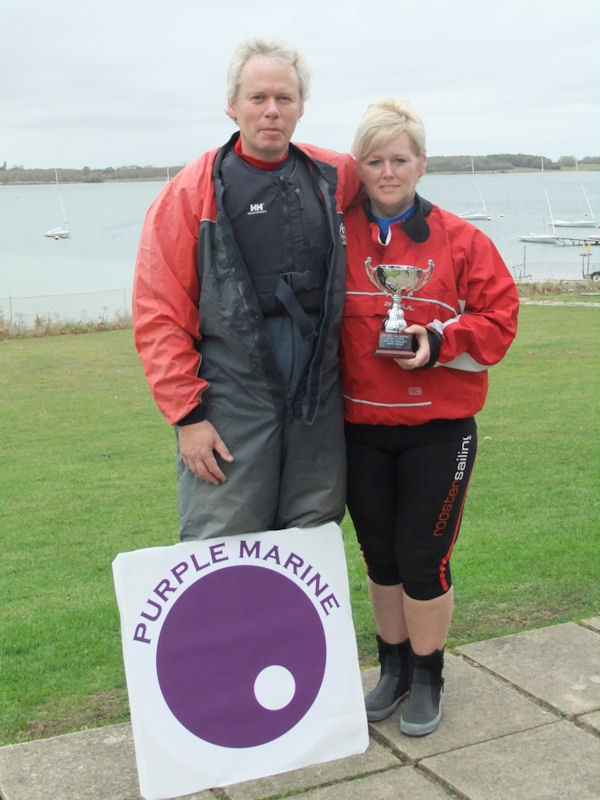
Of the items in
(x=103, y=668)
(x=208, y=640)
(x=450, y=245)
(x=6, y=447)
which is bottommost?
(x=6, y=447)

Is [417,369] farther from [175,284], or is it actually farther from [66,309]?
[66,309]

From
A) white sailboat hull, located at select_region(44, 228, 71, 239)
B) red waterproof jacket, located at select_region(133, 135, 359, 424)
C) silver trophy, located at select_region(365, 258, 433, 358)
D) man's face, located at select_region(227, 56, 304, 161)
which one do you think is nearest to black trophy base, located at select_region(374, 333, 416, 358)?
silver trophy, located at select_region(365, 258, 433, 358)

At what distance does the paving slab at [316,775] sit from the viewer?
10.0ft

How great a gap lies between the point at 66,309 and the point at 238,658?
25.1 m

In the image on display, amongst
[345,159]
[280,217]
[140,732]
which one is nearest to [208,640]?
[140,732]

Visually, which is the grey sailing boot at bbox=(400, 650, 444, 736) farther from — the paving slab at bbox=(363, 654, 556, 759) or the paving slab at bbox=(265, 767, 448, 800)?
the paving slab at bbox=(265, 767, 448, 800)

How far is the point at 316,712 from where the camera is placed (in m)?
3.28

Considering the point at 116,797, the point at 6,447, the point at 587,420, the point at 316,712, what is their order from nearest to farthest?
the point at 116,797 → the point at 316,712 → the point at 587,420 → the point at 6,447

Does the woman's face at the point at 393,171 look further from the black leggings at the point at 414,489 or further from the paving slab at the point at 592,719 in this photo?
the paving slab at the point at 592,719

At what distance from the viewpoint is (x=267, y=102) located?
3.07 meters

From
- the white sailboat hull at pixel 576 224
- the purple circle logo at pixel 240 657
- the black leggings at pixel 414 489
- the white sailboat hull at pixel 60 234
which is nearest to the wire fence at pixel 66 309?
the black leggings at pixel 414 489

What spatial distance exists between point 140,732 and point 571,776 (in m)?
1.28

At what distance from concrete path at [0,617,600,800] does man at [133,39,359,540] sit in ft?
2.51

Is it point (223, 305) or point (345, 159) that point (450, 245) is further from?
point (223, 305)
